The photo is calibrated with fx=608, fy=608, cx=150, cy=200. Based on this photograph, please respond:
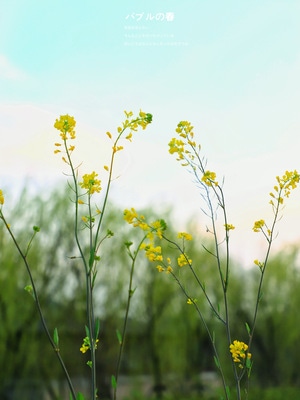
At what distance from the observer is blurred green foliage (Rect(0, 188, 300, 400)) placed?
27.0ft

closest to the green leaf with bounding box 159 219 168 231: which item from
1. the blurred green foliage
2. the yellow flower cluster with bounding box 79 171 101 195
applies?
the yellow flower cluster with bounding box 79 171 101 195

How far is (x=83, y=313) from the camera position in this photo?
850 centimetres

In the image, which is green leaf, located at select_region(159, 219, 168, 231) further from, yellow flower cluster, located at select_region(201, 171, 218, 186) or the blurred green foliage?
the blurred green foliage

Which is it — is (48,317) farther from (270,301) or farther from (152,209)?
(270,301)

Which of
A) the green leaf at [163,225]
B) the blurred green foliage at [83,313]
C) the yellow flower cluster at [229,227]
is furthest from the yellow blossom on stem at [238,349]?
the blurred green foliage at [83,313]

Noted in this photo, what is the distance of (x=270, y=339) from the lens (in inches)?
429

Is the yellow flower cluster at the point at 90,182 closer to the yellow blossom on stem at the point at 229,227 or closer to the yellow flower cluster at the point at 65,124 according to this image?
the yellow flower cluster at the point at 65,124

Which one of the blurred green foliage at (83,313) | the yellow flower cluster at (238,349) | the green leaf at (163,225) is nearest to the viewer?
the green leaf at (163,225)

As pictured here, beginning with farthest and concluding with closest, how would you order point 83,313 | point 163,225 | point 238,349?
point 83,313 → point 238,349 → point 163,225

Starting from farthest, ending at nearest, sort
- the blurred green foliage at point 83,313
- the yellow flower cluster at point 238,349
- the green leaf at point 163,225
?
the blurred green foliage at point 83,313 < the yellow flower cluster at point 238,349 < the green leaf at point 163,225

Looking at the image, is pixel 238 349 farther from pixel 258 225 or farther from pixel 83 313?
pixel 83 313

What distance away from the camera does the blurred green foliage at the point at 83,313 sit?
27.0 feet

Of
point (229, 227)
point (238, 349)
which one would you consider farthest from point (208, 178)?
point (238, 349)

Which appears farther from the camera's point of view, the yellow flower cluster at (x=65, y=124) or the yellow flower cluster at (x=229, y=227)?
the yellow flower cluster at (x=229, y=227)
